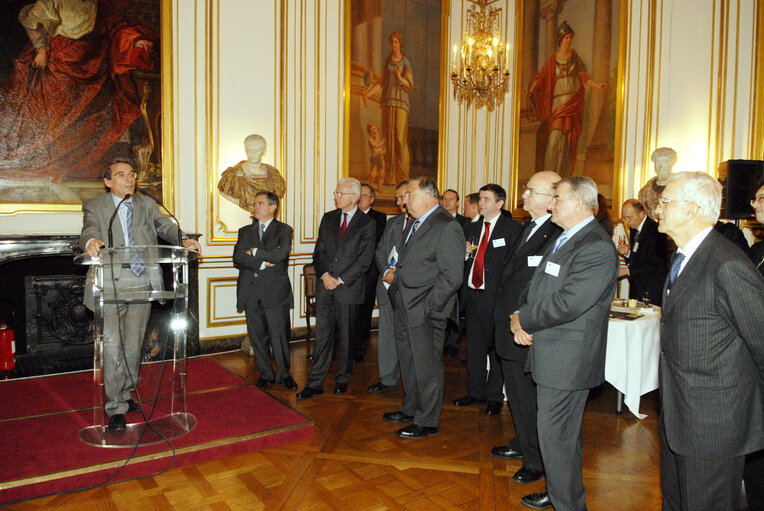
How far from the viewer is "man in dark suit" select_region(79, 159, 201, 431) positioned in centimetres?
321

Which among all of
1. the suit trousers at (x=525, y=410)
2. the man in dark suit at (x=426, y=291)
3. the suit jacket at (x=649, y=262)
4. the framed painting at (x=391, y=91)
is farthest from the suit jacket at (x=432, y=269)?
the framed painting at (x=391, y=91)

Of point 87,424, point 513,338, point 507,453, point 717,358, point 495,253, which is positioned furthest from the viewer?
point 495,253

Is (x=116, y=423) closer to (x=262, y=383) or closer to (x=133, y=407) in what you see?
(x=133, y=407)

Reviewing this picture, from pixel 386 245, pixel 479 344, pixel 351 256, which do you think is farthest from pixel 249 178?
pixel 479 344

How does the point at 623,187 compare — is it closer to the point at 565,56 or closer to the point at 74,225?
the point at 565,56

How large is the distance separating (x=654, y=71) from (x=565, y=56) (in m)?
1.27

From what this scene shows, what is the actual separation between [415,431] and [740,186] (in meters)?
4.16

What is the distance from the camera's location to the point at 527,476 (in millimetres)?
2975

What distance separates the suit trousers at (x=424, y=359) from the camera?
3.54 metres

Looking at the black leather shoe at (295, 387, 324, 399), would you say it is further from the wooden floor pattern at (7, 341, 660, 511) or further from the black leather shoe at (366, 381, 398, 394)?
the black leather shoe at (366, 381, 398, 394)

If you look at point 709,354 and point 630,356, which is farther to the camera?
point 630,356

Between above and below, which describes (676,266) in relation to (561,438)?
above

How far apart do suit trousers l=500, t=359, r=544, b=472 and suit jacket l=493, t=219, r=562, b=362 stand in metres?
0.09

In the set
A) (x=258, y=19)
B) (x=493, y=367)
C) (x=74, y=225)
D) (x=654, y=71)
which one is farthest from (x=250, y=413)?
(x=654, y=71)
